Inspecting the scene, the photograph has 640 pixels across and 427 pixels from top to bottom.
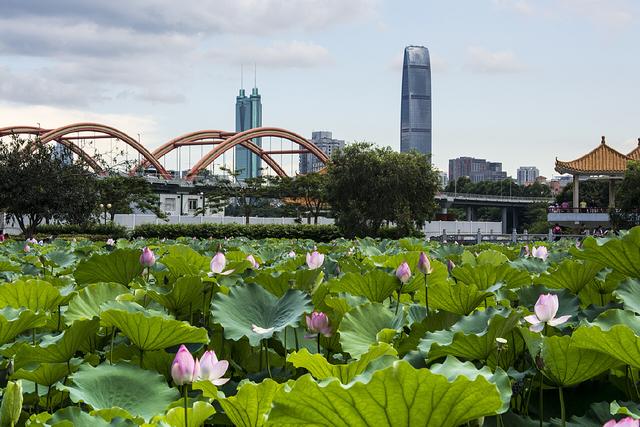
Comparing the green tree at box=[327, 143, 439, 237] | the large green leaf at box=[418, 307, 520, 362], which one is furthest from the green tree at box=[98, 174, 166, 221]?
the large green leaf at box=[418, 307, 520, 362]

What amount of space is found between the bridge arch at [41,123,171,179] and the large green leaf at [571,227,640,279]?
190 feet

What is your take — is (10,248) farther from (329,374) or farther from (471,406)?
(471,406)

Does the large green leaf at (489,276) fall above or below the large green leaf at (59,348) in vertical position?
above

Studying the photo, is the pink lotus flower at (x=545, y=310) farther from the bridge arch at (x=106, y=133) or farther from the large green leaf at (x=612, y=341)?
the bridge arch at (x=106, y=133)

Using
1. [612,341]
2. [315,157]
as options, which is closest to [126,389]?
[612,341]

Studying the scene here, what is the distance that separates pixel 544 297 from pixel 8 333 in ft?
4.11

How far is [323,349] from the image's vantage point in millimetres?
1928

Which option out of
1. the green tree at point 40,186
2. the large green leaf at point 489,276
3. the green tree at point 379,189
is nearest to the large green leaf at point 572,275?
the large green leaf at point 489,276

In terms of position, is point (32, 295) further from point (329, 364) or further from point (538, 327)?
point (538, 327)

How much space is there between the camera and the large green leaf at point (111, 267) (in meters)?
2.63

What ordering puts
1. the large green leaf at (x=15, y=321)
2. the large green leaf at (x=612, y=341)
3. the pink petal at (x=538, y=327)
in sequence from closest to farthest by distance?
the large green leaf at (x=612, y=341)
the pink petal at (x=538, y=327)
the large green leaf at (x=15, y=321)

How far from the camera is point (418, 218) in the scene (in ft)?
99.5

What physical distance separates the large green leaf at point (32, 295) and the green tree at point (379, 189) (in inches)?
1076

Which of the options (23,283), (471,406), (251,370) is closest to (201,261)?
(23,283)
